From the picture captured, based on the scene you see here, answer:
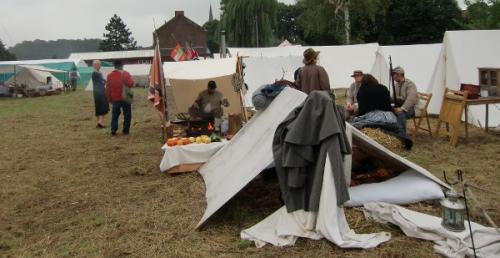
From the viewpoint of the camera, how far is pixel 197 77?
7.07 metres

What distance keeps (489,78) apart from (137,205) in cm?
550

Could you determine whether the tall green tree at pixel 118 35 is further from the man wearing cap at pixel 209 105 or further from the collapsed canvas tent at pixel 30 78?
the man wearing cap at pixel 209 105

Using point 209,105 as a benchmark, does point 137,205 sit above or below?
below

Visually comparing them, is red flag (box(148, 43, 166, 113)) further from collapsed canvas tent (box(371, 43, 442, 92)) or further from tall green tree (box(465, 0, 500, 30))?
tall green tree (box(465, 0, 500, 30))

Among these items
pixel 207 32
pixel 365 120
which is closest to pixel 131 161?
pixel 365 120

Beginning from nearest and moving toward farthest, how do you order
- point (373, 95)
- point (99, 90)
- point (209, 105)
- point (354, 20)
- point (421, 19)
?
point (373, 95) < point (209, 105) < point (99, 90) < point (421, 19) < point (354, 20)

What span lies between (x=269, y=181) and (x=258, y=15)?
2745 centimetres

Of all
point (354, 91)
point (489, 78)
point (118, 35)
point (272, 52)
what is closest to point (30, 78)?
point (272, 52)

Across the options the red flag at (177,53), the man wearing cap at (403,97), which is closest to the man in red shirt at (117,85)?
the red flag at (177,53)

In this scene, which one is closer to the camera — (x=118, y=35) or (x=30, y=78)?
(x=30, y=78)

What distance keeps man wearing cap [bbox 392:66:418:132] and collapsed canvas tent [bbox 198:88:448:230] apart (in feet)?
8.10

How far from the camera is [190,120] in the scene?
6762mm

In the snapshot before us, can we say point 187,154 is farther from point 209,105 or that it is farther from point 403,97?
point 403,97

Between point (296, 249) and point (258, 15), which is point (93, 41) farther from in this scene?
point (296, 249)
